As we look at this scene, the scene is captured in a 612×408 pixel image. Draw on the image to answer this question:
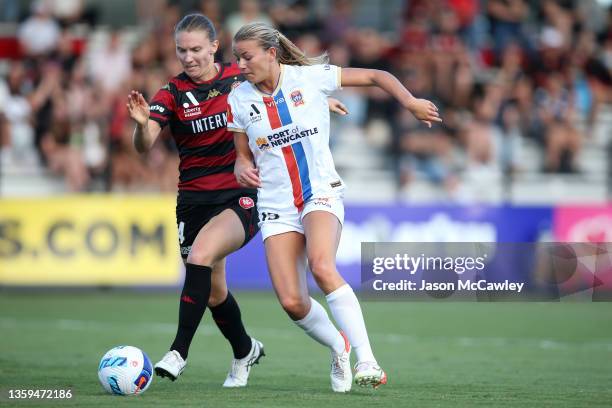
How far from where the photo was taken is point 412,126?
18797 mm

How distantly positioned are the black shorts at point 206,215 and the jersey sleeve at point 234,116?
759 mm

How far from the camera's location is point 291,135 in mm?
7480

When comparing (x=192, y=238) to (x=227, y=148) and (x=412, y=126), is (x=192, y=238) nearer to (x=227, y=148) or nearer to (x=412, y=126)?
(x=227, y=148)

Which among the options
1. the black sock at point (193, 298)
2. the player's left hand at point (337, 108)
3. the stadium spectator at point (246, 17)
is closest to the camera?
the black sock at point (193, 298)

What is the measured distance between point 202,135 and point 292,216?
1.07 metres

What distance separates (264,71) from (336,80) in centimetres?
48

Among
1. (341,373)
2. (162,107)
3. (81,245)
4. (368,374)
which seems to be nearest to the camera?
(368,374)

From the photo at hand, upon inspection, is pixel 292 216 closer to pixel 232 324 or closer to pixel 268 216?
pixel 268 216

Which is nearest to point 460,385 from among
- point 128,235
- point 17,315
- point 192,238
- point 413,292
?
point 413,292

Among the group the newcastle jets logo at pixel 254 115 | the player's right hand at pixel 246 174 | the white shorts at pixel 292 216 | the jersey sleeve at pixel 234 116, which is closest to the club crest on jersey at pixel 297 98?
the newcastle jets logo at pixel 254 115

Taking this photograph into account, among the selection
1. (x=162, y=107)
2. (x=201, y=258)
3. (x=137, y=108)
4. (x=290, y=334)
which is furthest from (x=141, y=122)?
(x=290, y=334)

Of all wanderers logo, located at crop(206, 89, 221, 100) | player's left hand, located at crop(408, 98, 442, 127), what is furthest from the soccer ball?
player's left hand, located at crop(408, 98, 442, 127)

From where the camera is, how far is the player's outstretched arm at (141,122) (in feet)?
25.1

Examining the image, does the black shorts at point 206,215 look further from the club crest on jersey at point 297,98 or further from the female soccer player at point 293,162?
the club crest on jersey at point 297,98
